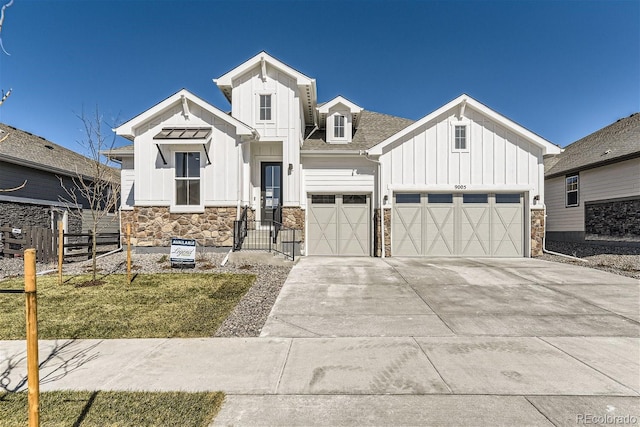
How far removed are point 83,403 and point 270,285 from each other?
5.00m

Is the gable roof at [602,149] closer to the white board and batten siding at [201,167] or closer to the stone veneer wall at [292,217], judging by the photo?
the stone veneer wall at [292,217]

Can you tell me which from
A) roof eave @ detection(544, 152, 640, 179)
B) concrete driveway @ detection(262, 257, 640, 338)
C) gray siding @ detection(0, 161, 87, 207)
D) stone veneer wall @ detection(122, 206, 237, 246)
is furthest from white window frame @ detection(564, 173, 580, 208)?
gray siding @ detection(0, 161, 87, 207)

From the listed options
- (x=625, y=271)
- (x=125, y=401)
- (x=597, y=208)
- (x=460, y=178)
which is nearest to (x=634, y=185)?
(x=597, y=208)

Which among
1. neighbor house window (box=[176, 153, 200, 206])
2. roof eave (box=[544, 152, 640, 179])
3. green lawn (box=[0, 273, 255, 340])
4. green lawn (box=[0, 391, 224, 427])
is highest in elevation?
roof eave (box=[544, 152, 640, 179])

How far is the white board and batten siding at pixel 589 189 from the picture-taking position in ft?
44.6

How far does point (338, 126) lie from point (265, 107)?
10.8 feet

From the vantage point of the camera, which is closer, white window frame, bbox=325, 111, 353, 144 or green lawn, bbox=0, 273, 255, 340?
green lawn, bbox=0, 273, 255, 340

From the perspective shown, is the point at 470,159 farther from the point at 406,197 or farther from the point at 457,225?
the point at 406,197

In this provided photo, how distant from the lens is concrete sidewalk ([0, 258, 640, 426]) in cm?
319

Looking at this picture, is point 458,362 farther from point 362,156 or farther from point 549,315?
point 362,156

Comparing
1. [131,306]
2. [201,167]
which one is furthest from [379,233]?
[131,306]

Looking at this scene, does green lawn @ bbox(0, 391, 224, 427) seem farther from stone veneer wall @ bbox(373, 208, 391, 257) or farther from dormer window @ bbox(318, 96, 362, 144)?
dormer window @ bbox(318, 96, 362, 144)

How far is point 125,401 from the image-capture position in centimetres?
328

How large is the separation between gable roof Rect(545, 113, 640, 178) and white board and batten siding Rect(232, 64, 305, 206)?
13.5 meters
